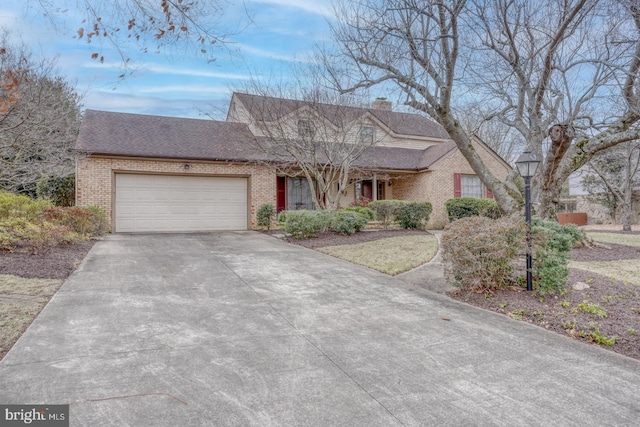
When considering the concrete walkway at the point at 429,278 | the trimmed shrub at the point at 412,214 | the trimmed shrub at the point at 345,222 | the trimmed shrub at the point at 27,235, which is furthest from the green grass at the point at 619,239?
the trimmed shrub at the point at 27,235

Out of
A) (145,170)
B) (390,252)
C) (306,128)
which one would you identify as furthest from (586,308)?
(145,170)

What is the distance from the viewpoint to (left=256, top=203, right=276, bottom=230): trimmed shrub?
52.3 ft

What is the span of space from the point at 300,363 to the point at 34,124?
10225mm

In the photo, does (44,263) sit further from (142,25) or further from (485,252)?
(485,252)

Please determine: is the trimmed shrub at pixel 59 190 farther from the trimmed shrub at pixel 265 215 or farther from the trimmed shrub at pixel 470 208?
the trimmed shrub at pixel 470 208

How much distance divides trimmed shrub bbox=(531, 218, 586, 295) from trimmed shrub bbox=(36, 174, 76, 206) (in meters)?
17.4

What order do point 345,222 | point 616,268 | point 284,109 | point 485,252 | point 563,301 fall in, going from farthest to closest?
point 284,109, point 345,222, point 616,268, point 485,252, point 563,301

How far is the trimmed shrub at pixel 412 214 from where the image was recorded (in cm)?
1553

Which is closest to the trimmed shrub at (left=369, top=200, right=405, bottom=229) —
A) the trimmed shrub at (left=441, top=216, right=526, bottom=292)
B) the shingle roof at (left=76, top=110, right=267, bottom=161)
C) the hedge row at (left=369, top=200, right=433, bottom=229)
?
the hedge row at (left=369, top=200, right=433, bottom=229)

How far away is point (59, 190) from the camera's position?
1705 cm

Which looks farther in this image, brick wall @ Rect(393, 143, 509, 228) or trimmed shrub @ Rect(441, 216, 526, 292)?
brick wall @ Rect(393, 143, 509, 228)

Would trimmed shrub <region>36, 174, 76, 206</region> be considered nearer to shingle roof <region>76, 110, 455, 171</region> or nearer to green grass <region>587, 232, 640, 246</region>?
shingle roof <region>76, 110, 455, 171</region>

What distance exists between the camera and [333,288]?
657 cm

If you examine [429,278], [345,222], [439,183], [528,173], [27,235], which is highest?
[439,183]
